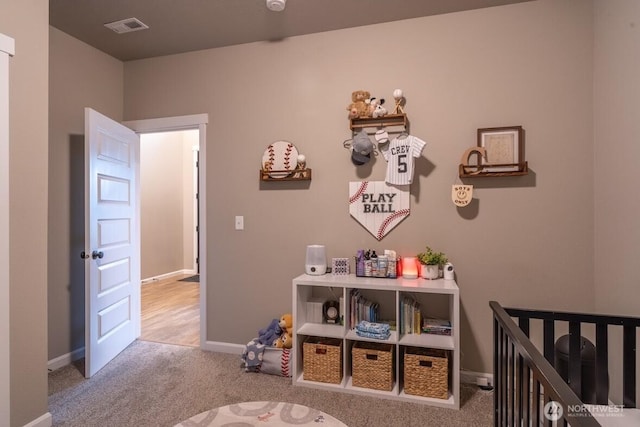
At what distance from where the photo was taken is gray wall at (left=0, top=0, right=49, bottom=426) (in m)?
1.76

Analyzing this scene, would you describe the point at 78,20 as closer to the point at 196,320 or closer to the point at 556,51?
the point at 196,320

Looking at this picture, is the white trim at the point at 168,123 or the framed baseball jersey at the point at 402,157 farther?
the white trim at the point at 168,123

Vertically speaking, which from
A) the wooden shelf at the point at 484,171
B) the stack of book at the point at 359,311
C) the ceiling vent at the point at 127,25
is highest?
the ceiling vent at the point at 127,25

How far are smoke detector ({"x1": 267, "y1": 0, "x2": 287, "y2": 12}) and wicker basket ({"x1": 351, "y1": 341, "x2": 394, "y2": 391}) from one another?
2333 millimetres

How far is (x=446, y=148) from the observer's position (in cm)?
243

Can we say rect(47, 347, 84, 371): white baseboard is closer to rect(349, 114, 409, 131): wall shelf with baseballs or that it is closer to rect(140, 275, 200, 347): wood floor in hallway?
Result: rect(140, 275, 200, 347): wood floor in hallway

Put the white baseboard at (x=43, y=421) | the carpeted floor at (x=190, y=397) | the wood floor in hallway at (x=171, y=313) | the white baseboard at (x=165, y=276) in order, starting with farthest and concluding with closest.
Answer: the white baseboard at (x=165, y=276)
the wood floor in hallway at (x=171, y=313)
the carpeted floor at (x=190, y=397)
the white baseboard at (x=43, y=421)

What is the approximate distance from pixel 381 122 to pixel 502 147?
84cm

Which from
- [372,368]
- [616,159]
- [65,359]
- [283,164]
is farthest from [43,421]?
[616,159]

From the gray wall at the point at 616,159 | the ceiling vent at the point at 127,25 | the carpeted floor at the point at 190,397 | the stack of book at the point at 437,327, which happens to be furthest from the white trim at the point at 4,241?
the gray wall at the point at 616,159

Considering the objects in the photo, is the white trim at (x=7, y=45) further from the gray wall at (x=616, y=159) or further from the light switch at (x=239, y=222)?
the gray wall at (x=616, y=159)

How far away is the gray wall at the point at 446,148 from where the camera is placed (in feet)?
7.20

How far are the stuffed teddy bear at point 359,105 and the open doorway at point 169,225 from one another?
8.86 ft

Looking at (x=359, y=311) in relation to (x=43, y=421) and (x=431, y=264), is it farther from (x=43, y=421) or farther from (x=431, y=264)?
(x=43, y=421)
